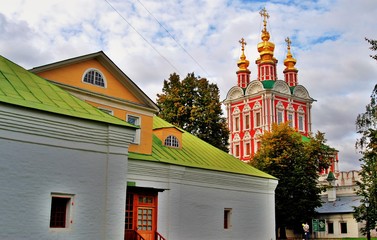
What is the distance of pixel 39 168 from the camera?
12906mm

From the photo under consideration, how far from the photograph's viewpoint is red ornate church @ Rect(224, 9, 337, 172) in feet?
202

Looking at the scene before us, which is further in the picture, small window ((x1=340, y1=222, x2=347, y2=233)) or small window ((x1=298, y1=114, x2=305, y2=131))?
small window ((x1=298, y1=114, x2=305, y2=131))

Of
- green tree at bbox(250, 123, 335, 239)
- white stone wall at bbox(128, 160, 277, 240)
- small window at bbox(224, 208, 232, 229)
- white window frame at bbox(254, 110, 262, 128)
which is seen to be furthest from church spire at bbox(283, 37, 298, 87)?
small window at bbox(224, 208, 232, 229)

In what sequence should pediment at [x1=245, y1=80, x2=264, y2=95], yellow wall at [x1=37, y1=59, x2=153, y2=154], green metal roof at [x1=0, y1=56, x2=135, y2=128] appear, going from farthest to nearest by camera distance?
pediment at [x1=245, y1=80, x2=264, y2=95] < yellow wall at [x1=37, y1=59, x2=153, y2=154] < green metal roof at [x1=0, y1=56, x2=135, y2=128]

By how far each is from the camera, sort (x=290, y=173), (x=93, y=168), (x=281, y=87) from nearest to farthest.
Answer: (x=93, y=168)
(x=290, y=173)
(x=281, y=87)

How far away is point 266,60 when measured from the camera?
64.2 meters

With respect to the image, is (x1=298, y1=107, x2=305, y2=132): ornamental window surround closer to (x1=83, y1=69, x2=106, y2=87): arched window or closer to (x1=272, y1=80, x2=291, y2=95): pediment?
(x1=272, y1=80, x2=291, y2=95): pediment

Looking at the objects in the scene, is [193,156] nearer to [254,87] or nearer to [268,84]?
[268,84]

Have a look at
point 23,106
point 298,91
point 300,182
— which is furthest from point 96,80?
point 298,91

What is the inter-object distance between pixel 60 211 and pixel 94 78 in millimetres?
5541

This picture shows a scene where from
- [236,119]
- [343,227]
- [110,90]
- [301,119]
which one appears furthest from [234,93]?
[110,90]

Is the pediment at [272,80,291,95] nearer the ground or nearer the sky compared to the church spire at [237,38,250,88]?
nearer the ground

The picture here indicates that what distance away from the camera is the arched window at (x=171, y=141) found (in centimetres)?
2120

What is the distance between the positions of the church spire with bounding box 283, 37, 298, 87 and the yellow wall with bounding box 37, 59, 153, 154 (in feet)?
164
